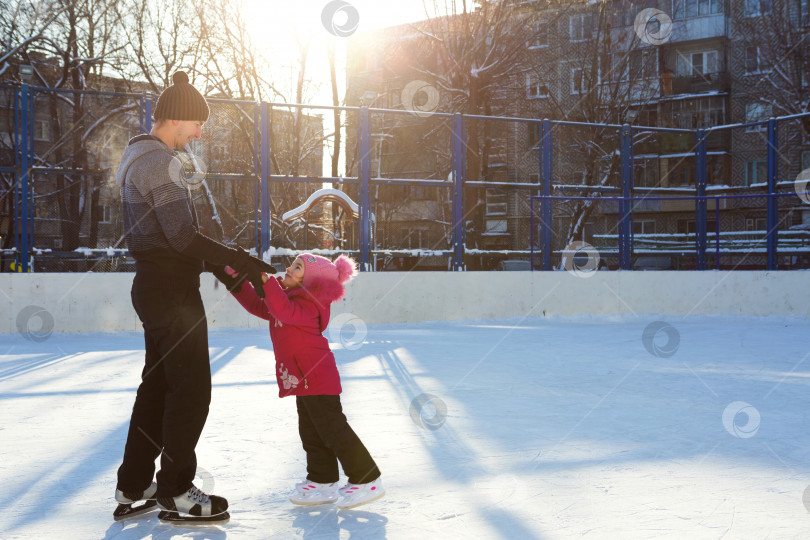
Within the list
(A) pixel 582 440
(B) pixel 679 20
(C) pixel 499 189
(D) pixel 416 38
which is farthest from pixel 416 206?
(B) pixel 679 20

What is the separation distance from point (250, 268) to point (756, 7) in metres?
30.0

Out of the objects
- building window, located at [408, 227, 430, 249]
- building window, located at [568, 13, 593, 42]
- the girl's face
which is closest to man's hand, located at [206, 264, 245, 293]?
the girl's face

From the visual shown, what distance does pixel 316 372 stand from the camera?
295 cm

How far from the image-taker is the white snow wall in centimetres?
1007

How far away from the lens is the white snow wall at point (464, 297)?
10070mm

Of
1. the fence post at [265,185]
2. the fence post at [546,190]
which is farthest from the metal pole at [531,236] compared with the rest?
the fence post at [265,185]

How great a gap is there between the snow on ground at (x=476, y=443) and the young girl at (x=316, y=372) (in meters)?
0.09

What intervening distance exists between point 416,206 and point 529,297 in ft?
23.3

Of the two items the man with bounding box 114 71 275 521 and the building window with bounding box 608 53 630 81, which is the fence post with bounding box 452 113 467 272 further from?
the building window with bounding box 608 53 630 81

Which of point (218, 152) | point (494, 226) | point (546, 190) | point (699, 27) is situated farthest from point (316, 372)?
point (699, 27)

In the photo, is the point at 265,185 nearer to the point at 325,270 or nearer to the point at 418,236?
the point at 418,236

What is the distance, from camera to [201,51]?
20891mm

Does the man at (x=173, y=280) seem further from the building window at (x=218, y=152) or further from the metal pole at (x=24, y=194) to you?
the building window at (x=218, y=152)

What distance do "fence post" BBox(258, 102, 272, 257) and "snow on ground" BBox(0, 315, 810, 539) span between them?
302cm
